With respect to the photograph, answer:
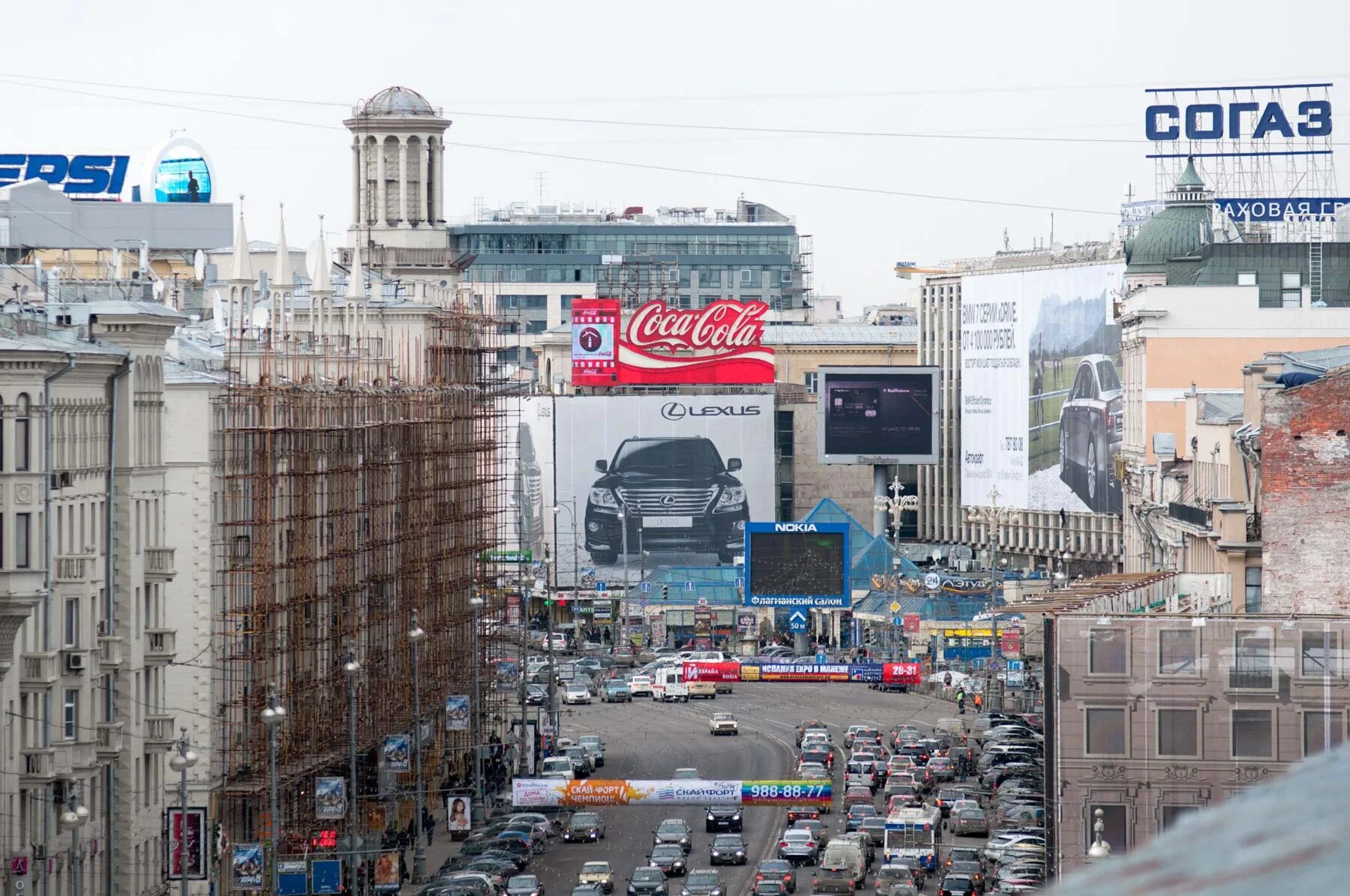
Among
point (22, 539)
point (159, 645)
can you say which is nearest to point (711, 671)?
point (159, 645)

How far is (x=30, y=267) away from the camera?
6844 centimetres

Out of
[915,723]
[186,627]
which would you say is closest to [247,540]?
[186,627]

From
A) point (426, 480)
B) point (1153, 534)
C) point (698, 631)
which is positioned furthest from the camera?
point (698, 631)

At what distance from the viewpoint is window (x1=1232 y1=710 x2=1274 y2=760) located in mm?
46906

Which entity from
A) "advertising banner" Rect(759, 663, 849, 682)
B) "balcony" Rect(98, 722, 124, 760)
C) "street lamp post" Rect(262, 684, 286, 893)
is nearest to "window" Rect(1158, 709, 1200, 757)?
"street lamp post" Rect(262, 684, 286, 893)

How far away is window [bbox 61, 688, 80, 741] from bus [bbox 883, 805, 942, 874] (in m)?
26.8

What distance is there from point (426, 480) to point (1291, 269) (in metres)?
53.8

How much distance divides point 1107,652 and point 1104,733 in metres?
1.57

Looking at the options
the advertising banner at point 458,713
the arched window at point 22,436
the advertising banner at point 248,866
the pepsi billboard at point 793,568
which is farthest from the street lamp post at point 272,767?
the pepsi billboard at point 793,568

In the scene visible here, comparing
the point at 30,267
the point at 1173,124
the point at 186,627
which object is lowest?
the point at 186,627

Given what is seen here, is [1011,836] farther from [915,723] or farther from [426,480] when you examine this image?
[915,723]

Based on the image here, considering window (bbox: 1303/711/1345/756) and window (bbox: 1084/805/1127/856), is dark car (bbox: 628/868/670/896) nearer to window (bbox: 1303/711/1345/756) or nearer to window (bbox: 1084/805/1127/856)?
window (bbox: 1084/805/1127/856)

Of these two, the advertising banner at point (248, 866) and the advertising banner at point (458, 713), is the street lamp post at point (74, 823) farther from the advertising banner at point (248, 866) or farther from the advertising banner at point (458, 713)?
the advertising banner at point (458, 713)

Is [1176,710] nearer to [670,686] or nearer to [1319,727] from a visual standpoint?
[1319,727]
